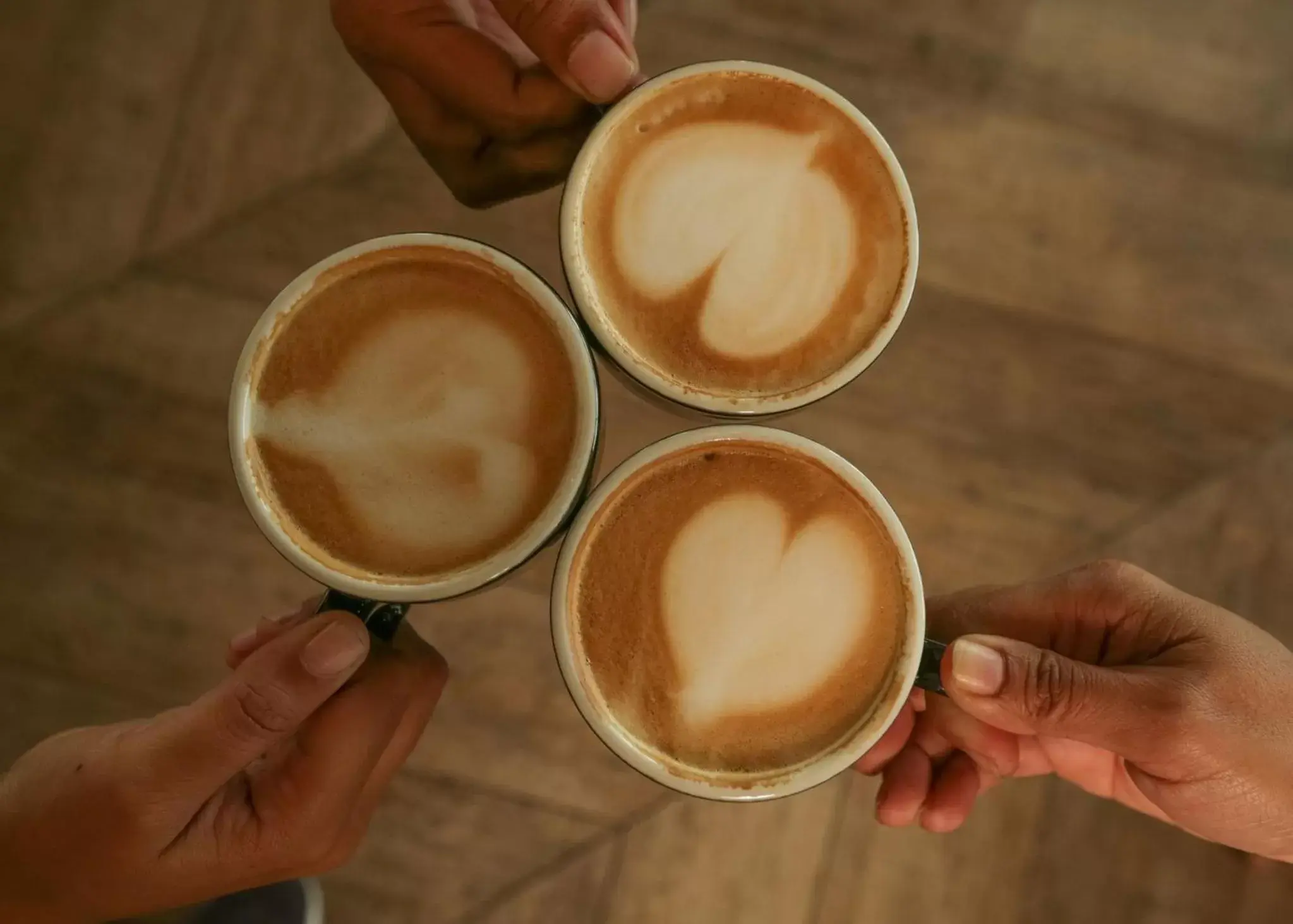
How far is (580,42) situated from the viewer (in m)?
0.78

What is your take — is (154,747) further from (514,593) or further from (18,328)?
(18,328)

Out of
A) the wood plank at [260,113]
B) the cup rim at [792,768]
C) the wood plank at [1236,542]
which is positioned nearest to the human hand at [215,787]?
the cup rim at [792,768]

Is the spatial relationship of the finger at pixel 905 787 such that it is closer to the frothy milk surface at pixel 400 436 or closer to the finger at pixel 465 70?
the frothy milk surface at pixel 400 436

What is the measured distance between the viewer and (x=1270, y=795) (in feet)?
2.67

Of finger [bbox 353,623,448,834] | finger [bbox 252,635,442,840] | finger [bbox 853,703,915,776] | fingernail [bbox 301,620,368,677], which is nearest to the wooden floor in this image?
finger [bbox 853,703,915,776]

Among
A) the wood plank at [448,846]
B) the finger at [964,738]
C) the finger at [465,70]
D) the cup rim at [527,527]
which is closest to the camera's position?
the cup rim at [527,527]

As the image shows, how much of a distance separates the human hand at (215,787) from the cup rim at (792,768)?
16 centimetres

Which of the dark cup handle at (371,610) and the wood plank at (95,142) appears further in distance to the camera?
the wood plank at (95,142)

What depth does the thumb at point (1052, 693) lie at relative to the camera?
0.73 metres

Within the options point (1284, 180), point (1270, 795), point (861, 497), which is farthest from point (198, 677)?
point (1284, 180)

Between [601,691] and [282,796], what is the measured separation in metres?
0.28

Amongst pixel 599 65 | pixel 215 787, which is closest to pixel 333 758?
pixel 215 787

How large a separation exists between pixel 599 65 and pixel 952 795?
0.78 metres

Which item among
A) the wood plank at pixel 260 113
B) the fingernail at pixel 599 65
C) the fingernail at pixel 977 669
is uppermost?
the fingernail at pixel 599 65
